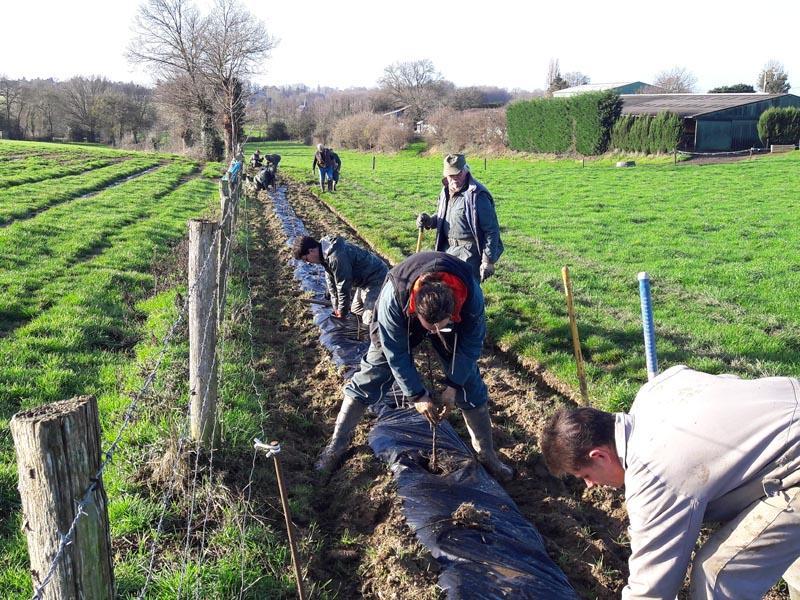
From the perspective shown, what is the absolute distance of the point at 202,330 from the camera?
385 centimetres

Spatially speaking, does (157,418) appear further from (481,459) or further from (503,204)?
(503,204)

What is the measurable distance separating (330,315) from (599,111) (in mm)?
27742

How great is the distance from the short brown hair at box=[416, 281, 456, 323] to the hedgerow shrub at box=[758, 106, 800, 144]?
32.6 metres

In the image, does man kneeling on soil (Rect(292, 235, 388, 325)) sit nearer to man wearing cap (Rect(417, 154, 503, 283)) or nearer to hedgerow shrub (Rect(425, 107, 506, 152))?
man wearing cap (Rect(417, 154, 503, 283))

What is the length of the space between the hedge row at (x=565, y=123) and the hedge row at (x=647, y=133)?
77cm

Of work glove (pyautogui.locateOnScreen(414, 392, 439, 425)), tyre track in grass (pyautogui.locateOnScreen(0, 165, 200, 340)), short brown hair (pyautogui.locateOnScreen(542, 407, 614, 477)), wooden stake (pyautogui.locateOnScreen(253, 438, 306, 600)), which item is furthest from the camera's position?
tyre track in grass (pyautogui.locateOnScreen(0, 165, 200, 340))

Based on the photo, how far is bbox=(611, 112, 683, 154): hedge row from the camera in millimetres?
28188

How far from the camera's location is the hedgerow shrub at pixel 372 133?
43.4 meters

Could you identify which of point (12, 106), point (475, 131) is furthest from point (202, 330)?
point (12, 106)

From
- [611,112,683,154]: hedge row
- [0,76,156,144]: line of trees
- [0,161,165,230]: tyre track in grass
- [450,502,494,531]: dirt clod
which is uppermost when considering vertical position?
[0,76,156,144]: line of trees

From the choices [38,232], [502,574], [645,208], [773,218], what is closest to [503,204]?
[645,208]

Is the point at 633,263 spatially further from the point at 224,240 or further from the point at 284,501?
the point at 284,501

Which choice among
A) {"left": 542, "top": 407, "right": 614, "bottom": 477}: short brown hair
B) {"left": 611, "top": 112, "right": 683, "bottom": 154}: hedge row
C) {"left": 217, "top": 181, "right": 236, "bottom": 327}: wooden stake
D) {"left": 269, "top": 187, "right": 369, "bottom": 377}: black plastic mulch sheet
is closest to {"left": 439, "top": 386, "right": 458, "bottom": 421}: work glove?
{"left": 542, "top": 407, "right": 614, "bottom": 477}: short brown hair

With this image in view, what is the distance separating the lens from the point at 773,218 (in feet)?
43.4
